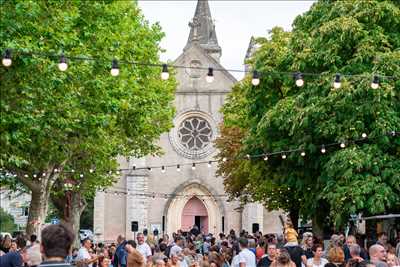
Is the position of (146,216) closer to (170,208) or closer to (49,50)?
(170,208)

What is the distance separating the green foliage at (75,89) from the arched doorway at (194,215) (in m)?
16.7

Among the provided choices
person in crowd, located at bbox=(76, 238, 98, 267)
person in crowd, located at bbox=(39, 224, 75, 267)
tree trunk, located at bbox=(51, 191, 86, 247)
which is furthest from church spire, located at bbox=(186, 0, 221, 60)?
person in crowd, located at bbox=(39, 224, 75, 267)

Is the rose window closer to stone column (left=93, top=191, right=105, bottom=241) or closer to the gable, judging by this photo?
the gable

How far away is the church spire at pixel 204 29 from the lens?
235ft

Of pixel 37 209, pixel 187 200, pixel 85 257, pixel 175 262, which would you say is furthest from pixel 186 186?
pixel 175 262

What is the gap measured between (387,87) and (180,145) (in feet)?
96.5

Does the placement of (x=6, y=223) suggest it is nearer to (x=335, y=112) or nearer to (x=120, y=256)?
(x=335, y=112)

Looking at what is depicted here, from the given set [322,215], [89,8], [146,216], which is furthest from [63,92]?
[146,216]

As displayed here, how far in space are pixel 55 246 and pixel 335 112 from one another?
22.1 metres

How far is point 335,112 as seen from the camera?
28.1m

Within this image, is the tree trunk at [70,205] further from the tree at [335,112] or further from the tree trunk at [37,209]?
the tree at [335,112]

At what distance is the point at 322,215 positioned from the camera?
31969 millimetres

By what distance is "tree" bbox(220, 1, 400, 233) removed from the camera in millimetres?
27234

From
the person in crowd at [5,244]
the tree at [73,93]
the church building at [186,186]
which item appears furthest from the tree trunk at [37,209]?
the church building at [186,186]
